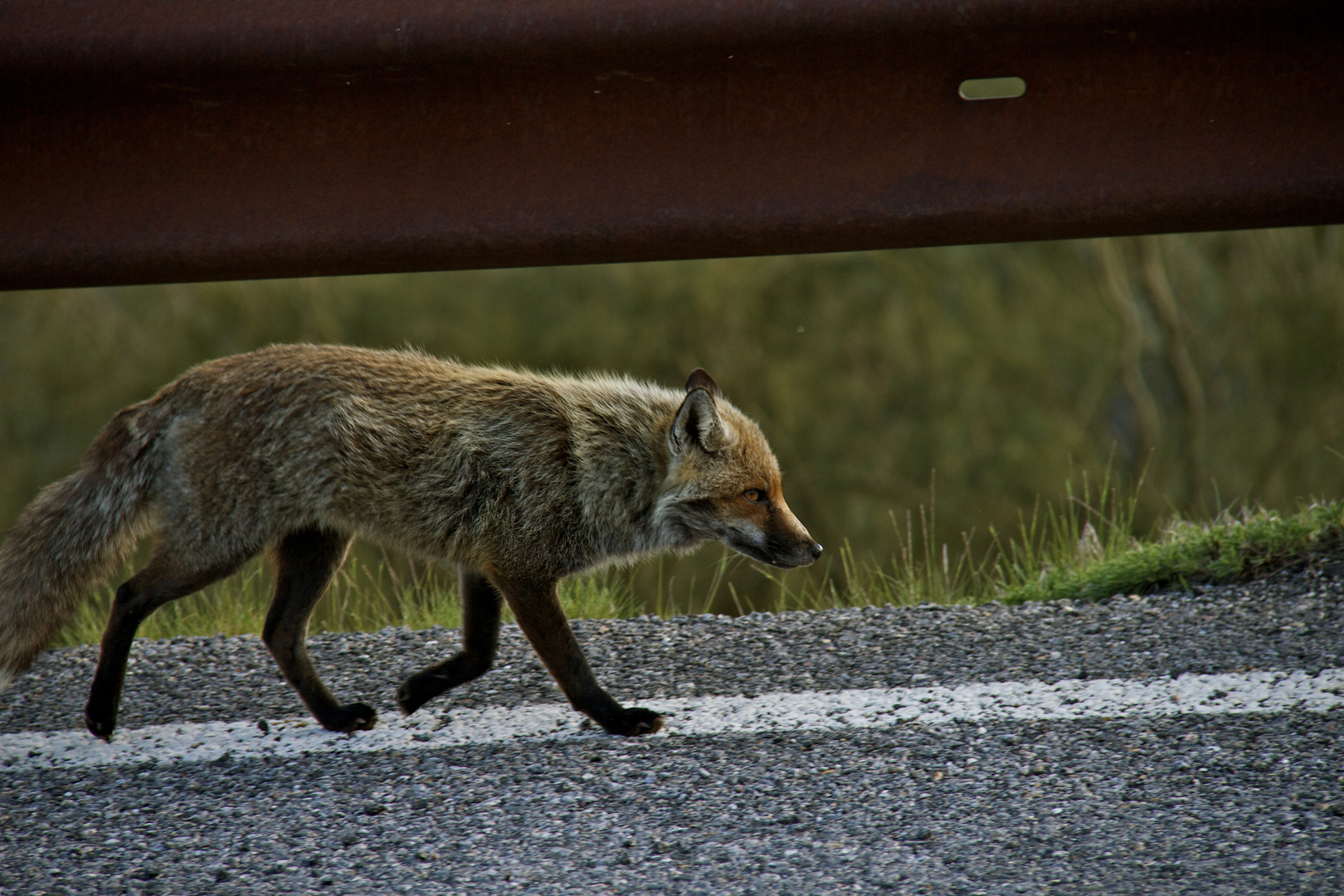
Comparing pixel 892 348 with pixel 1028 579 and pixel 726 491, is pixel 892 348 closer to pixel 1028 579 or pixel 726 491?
pixel 1028 579

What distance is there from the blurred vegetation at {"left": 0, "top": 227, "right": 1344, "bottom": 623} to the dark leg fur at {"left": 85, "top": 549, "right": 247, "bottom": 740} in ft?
28.5

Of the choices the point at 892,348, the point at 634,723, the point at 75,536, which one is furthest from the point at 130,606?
the point at 892,348

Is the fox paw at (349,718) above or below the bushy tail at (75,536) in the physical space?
below

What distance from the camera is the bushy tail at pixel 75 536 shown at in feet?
10.6

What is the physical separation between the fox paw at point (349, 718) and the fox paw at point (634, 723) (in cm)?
66

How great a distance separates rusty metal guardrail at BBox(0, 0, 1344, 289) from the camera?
289 cm

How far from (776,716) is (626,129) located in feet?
5.34

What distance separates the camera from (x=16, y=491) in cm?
1170

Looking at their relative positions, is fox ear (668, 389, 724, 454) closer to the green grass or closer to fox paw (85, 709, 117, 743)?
the green grass

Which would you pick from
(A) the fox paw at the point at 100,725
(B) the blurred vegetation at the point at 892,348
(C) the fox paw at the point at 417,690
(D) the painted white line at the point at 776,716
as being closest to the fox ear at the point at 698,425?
(D) the painted white line at the point at 776,716

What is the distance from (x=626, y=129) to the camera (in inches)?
121

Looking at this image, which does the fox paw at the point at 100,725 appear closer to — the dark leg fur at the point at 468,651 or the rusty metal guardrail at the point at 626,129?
the dark leg fur at the point at 468,651

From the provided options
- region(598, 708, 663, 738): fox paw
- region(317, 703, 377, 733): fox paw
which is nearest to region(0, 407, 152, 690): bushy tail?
region(317, 703, 377, 733): fox paw

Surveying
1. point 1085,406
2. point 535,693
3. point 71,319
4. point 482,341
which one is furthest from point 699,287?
point 535,693
